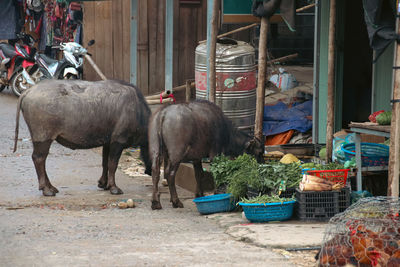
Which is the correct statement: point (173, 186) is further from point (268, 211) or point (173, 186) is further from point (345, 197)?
→ point (345, 197)

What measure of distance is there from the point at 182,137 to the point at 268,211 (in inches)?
63.7

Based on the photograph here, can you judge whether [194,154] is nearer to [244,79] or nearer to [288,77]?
[244,79]

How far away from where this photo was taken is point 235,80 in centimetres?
1172

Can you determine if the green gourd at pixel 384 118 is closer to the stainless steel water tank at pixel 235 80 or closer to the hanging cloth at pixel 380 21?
the hanging cloth at pixel 380 21

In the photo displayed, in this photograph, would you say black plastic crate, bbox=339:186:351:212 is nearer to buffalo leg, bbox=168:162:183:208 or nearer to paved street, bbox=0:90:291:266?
paved street, bbox=0:90:291:266

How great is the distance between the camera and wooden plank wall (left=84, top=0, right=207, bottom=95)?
1550 centimetres

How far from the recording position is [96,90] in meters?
9.64

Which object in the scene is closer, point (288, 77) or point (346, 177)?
point (346, 177)

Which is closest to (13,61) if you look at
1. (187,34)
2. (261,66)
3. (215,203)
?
(187,34)

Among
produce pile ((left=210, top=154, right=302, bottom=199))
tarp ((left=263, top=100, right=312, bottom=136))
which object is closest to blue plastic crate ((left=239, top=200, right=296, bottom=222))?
produce pile ((left=210, top=154, right=302, bottom=199))

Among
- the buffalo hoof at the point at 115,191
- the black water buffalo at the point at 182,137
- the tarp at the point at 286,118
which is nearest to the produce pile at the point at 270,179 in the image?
the black water buffalo at the point at 182,137

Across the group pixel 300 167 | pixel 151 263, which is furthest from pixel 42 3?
pixel 151 263

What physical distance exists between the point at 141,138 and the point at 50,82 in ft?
4.71

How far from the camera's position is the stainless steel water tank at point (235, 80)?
1165 cm
